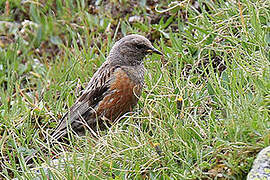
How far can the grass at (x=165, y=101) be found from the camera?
422 cm

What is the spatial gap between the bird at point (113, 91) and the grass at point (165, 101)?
164 millimetres

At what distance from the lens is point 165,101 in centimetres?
525

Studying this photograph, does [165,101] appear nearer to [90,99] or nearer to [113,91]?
[113,91]

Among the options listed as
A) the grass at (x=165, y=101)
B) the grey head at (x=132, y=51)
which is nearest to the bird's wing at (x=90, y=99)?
the grey head at (x=132, y=51)

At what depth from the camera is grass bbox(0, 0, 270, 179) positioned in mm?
4219

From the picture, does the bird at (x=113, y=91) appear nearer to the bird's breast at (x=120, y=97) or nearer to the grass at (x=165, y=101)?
the bird's breast at (x=120, y=97)

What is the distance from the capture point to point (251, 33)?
18.1 feet

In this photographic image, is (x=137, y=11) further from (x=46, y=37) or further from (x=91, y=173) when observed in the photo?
(x=91, y=173)

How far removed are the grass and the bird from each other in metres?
0.16

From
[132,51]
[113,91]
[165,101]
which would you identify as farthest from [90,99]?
[165,101]

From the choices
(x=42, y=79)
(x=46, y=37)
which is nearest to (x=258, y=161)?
(x=42, y=79)

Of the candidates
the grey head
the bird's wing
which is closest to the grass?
the grey head

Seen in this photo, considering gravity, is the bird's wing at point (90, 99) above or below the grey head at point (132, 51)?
below

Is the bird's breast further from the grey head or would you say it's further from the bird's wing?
the grey head
